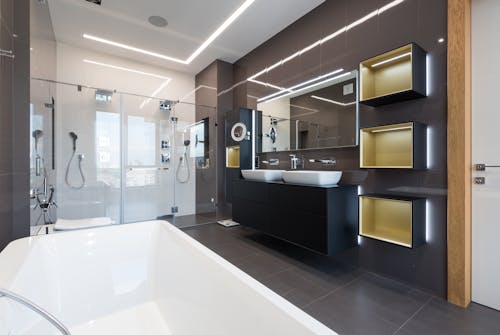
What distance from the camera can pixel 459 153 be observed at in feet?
5.67

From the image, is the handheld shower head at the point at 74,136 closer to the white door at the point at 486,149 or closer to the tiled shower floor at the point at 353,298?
the tiled shower floor at the point at 353,298

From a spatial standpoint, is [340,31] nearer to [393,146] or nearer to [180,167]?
[393,146]

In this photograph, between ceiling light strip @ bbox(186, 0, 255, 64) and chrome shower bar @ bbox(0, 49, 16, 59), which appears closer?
chrome shower bar @ bbox(0, 49, 16, 59)

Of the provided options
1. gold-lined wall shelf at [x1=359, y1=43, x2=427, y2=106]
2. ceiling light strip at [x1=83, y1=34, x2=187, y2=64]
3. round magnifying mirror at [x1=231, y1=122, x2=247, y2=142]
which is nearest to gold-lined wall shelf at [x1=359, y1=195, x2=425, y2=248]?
gold-lined wall shelf at [x1=359, y1=43, x2=427, y2=106]

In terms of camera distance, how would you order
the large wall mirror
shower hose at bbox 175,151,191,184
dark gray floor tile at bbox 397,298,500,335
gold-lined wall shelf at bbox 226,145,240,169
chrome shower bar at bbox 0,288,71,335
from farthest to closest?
shower hose at bbox 175,151,191,184 → gold-lined wall shelf at bbox 226,145,240,169 → the large wall mirror → dark gray floor tile at bbox 397,298,500,335 → chrome shower bar at bbox 0,288,71,335

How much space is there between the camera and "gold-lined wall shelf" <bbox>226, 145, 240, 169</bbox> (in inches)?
158

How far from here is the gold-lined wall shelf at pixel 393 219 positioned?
187 cm

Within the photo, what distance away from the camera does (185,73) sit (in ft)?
15.5

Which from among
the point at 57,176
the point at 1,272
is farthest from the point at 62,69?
the point at 1,272

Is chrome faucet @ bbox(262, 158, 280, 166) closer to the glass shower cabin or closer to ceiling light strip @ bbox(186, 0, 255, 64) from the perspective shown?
the glass shower cabin

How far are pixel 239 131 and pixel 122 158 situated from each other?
1921mm

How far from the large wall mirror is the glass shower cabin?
1.29 meters

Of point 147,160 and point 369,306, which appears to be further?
point 147,160

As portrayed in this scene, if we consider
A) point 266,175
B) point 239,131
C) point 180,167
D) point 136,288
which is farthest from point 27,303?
point 180,167
